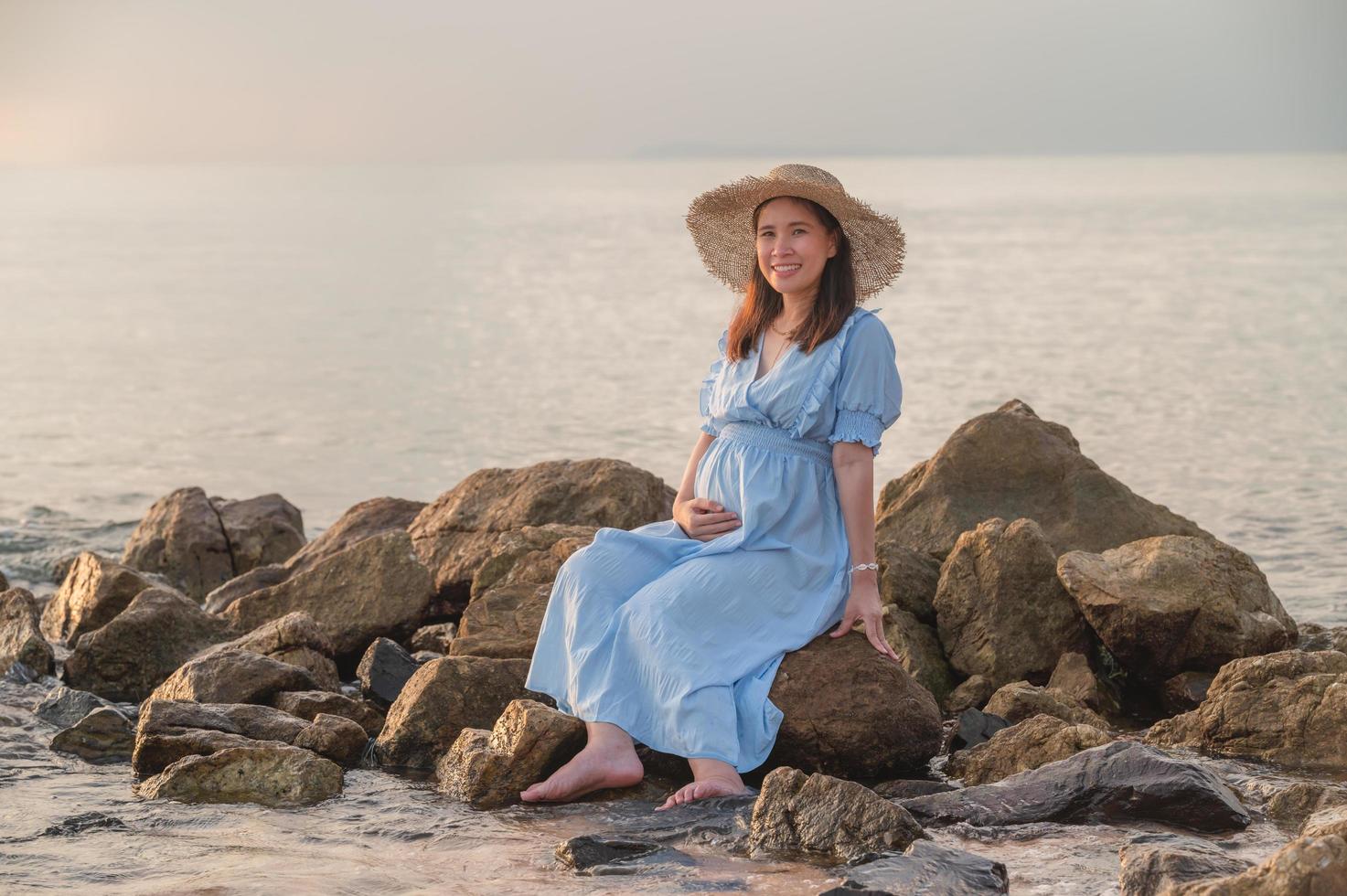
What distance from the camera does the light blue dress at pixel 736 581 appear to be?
5617 mm

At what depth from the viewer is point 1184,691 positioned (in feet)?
22.2

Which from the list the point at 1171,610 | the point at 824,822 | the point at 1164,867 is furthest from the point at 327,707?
the point at 1171,610

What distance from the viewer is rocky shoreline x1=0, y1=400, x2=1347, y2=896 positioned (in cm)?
499

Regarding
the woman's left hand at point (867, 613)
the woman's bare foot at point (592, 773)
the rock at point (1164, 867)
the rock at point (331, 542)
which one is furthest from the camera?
the rock at point (331, 542)

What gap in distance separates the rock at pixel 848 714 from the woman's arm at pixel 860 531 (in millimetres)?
100

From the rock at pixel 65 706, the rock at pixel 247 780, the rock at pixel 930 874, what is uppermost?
the rock at pixel 930 874

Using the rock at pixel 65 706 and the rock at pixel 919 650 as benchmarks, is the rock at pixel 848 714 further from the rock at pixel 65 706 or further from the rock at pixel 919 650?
the rock at pixel 65 706

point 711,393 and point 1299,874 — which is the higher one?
point 711,393

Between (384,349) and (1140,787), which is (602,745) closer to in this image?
(1140,787)

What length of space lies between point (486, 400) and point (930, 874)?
1675cm

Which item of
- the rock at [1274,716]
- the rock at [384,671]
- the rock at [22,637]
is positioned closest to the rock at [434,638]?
the rock at [384,671]

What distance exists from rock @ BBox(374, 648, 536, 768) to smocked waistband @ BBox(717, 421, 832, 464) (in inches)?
53.3

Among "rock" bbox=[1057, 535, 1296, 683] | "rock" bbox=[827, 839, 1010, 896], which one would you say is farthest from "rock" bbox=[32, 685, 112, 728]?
"rock" bbox=[1057, 535, 1296, 683]

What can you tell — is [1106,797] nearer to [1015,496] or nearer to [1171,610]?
[1171,610]
